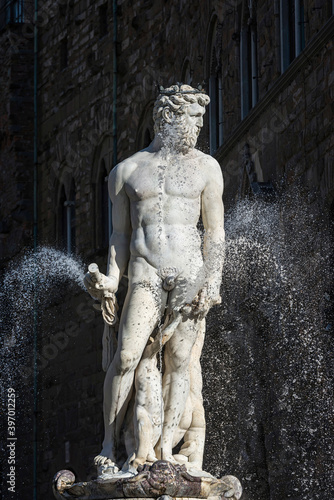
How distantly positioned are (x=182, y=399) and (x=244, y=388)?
803cm

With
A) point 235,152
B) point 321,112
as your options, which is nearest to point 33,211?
point 235,152

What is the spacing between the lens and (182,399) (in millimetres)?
9711

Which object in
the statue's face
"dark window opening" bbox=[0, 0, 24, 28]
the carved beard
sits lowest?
the carved beard

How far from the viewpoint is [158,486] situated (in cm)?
904

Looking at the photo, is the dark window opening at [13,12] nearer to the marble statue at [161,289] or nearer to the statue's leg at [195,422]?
the marble statue at [161,289]

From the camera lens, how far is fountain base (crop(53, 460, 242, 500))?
9055 millimetres

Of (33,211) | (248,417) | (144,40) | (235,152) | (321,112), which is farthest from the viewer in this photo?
(33,211)

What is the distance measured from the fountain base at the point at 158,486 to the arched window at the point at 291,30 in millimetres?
8875

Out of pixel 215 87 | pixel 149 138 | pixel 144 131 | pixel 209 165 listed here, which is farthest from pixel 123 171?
pixel 144 131

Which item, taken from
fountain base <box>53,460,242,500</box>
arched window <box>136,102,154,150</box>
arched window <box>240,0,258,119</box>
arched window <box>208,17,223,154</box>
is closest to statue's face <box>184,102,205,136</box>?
fountain base <box>53,460,242,500</box>

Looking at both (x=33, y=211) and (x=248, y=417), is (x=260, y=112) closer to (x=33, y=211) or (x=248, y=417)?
(x=248, y=417)

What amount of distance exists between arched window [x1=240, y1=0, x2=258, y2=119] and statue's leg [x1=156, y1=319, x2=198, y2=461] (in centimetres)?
979

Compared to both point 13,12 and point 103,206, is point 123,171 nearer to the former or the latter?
point 103,206

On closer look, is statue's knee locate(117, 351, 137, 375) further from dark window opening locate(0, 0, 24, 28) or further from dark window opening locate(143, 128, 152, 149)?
dark window opening locate(0, 0, 24, 28)
